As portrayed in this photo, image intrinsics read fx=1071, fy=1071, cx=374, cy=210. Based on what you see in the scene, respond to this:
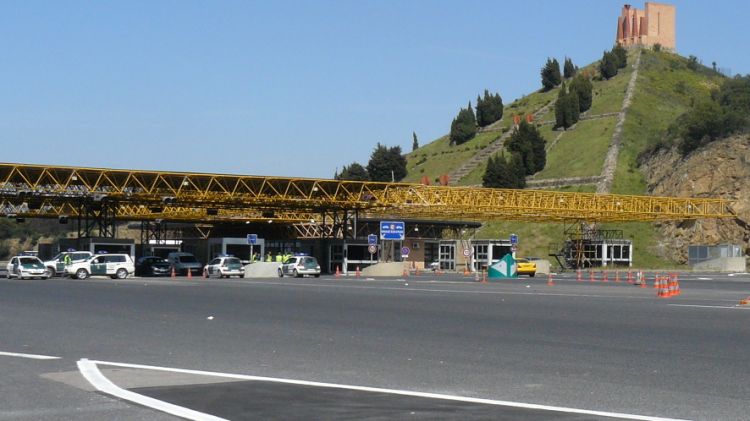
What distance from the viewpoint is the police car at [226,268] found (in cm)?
6222

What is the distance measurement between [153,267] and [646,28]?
111 meters

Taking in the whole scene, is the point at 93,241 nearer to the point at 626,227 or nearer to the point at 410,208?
the point at 410,208

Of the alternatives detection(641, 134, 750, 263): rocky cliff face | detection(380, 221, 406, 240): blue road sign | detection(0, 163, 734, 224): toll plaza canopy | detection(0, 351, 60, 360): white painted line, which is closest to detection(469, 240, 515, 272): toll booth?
detection(0, 163, 734, 224): toll plaza canopy

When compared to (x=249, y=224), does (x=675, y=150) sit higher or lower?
higher

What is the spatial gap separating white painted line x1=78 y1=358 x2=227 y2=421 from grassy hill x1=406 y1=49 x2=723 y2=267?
282 feet

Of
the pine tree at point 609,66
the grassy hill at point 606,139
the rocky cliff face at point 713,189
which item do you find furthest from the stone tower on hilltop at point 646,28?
the rocky cliff face at point 713,189

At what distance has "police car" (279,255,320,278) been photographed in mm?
64875

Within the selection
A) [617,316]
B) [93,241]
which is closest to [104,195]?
[93,241]

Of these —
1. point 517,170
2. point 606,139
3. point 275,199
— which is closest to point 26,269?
point 275,199

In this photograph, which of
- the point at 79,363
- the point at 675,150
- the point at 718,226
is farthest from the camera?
the point at 675,150

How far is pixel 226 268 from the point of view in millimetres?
62219

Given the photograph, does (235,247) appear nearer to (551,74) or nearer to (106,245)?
(106,245)

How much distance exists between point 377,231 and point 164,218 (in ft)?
62.0

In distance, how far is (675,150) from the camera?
4451 inches
